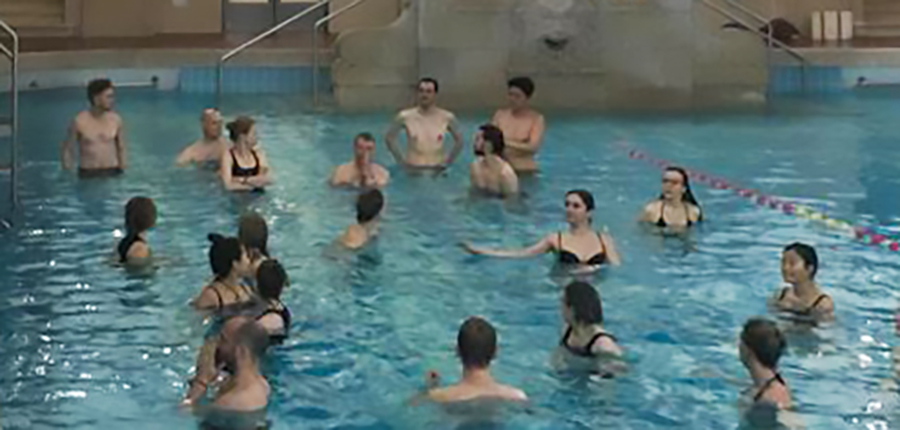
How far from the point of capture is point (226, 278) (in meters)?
7.80

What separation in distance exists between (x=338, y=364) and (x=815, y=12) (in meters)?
18.2

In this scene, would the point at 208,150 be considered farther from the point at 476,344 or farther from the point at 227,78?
the point at 227,78

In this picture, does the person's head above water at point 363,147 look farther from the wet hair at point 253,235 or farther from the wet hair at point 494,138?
the wet hair at point 253,235

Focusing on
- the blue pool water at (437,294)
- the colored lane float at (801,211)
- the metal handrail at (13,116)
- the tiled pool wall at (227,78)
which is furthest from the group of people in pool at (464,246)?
the tiled pool wall at (227,78)

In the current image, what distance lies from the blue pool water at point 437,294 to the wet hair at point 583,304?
31 centimetres

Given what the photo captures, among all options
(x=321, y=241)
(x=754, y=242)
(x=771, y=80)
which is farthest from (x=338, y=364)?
(x=771, y=80)

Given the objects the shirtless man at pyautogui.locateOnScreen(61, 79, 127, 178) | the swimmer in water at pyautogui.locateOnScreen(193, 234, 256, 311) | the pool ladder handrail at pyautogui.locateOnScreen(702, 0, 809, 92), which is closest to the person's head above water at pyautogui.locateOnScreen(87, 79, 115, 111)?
the shirtless man at pyautogui.locateOnScreen(61, 79, 127, 178)

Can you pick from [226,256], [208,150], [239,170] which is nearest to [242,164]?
[239,170]

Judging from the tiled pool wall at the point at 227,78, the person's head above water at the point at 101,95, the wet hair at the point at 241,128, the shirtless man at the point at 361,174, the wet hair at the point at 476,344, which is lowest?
the wet hair at the point at 476,344

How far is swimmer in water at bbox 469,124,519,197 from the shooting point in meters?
11.3

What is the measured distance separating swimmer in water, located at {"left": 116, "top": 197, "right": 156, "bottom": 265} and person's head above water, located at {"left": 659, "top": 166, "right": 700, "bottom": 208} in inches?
139

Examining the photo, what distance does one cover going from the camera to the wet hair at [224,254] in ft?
25.0

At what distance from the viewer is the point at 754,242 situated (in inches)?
393

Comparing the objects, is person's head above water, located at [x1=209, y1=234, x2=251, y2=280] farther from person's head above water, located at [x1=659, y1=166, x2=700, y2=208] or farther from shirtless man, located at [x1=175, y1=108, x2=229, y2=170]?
shirtless man, located at [x1=175, y1=108, x2=229, y2=170]
